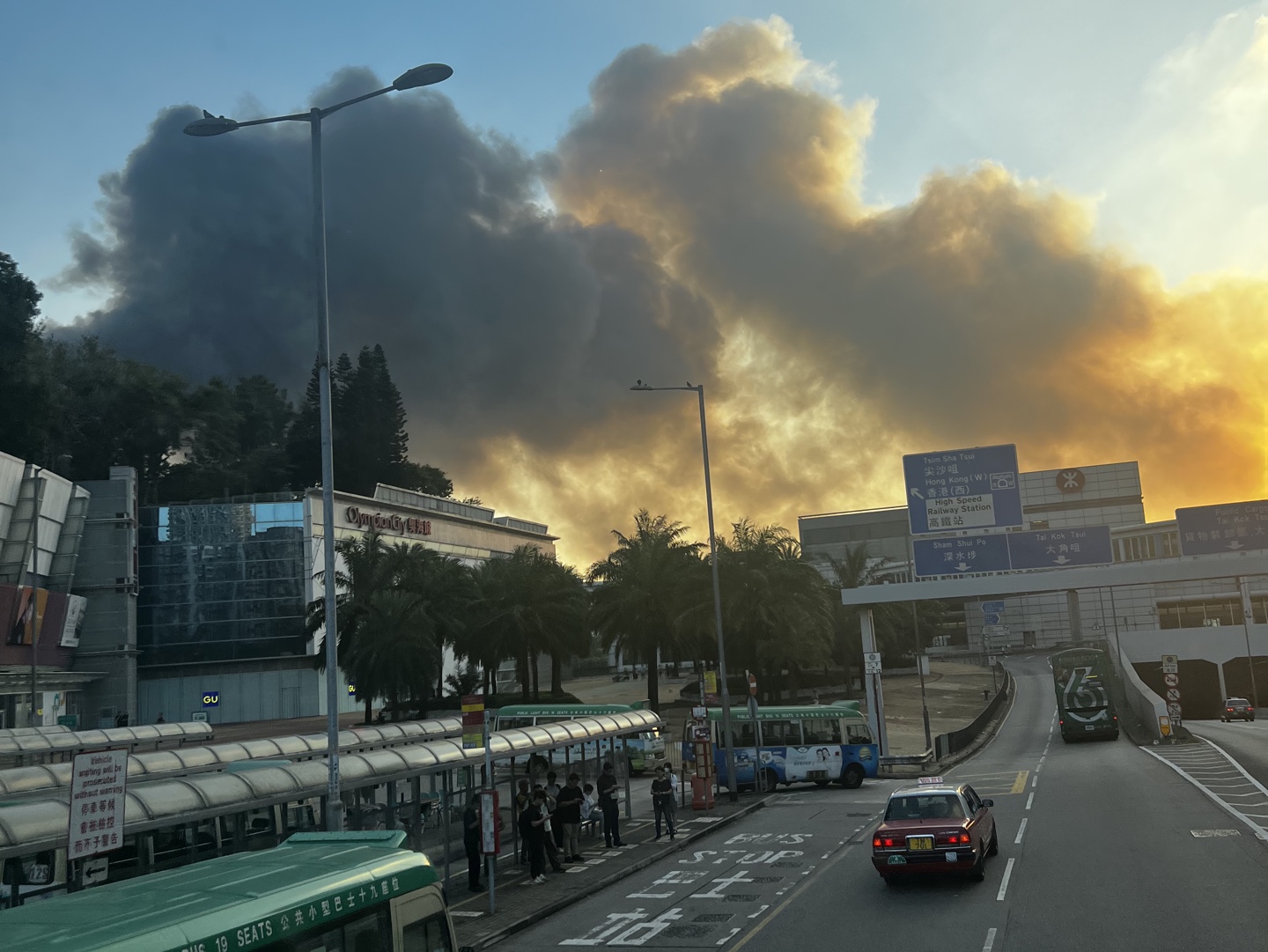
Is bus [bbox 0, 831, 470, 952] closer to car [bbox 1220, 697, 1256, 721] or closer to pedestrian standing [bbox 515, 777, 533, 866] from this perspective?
pedestrian standing [bbox 515, 777, 533, 866]

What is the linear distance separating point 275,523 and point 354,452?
52082 millimetres

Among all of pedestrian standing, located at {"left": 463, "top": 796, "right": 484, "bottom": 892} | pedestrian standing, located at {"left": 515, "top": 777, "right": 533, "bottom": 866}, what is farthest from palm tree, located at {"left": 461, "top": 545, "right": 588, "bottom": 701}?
pedestrian standing, located at {"left": 463, "top": 796, "right": 484, "bottom": 892}

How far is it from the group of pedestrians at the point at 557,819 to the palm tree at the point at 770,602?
101ft

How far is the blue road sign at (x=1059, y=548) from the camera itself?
4034 cm

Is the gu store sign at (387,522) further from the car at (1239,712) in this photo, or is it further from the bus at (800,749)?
the car at (1239,712)

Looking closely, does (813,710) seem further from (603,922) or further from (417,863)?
(417,863)

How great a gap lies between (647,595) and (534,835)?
126ft

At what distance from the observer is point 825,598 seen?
6306cm

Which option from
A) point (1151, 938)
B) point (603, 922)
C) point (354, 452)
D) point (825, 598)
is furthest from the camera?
point (354, 452)

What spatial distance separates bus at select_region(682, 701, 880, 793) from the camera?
38125 millimetres

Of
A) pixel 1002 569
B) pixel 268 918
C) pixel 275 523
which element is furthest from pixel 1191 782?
pixel 275 523

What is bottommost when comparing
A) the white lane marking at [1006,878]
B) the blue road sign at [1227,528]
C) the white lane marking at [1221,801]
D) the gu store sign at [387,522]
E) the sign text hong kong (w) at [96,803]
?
the white lane marking at [1221,801]

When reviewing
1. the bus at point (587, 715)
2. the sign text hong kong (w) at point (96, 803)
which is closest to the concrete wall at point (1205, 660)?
the bus at point (587, 715)

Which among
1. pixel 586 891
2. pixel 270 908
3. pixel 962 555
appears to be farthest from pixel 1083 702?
pixel 270 908
